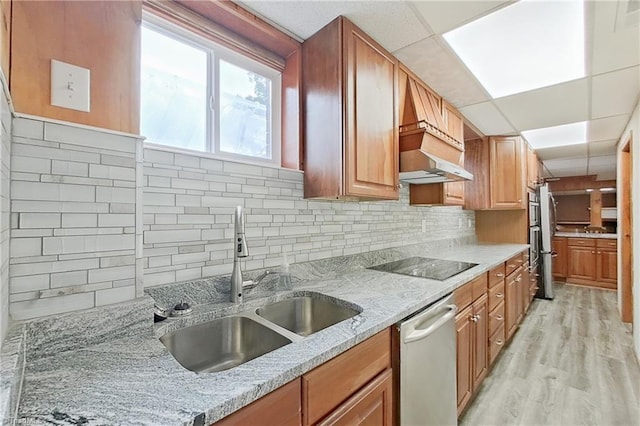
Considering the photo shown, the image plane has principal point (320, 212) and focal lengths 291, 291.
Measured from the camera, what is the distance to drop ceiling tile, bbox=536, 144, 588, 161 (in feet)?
13.0

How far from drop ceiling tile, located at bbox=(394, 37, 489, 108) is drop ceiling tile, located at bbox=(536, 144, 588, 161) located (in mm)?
2516

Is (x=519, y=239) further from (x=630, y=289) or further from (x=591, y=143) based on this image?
(x=591, y=143)

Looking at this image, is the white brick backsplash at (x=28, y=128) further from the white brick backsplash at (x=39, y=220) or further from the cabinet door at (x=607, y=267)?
the cabinet door at (x=607, y=267)

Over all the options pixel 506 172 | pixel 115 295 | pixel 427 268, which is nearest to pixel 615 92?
pixel 506 172

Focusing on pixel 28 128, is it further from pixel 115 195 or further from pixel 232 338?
pixel 232 338

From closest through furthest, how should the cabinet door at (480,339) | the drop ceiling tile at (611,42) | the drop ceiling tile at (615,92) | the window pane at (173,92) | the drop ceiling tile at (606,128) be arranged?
the window pane at (173,92) → the drop ceiling tile at (611,42) → the cabinet door at (480,339) → the drop ceiling tile at (615,92) → the drop ceiling tile at (606,128)

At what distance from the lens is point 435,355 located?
53.9 inches

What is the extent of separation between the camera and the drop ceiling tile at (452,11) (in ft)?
4.49

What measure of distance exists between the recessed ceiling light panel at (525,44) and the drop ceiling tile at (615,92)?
223 mm

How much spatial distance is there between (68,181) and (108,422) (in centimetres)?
65

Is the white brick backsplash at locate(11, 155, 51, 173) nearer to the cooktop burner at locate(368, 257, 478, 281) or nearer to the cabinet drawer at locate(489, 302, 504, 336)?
the cooktop burner at locate(368, 257, 478, 281)

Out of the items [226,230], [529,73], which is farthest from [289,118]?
[529,73]

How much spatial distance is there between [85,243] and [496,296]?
8.66ft

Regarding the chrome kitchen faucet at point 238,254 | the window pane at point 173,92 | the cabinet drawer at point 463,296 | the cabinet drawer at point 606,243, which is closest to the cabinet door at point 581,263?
the cabinet drawer at point 606,243
